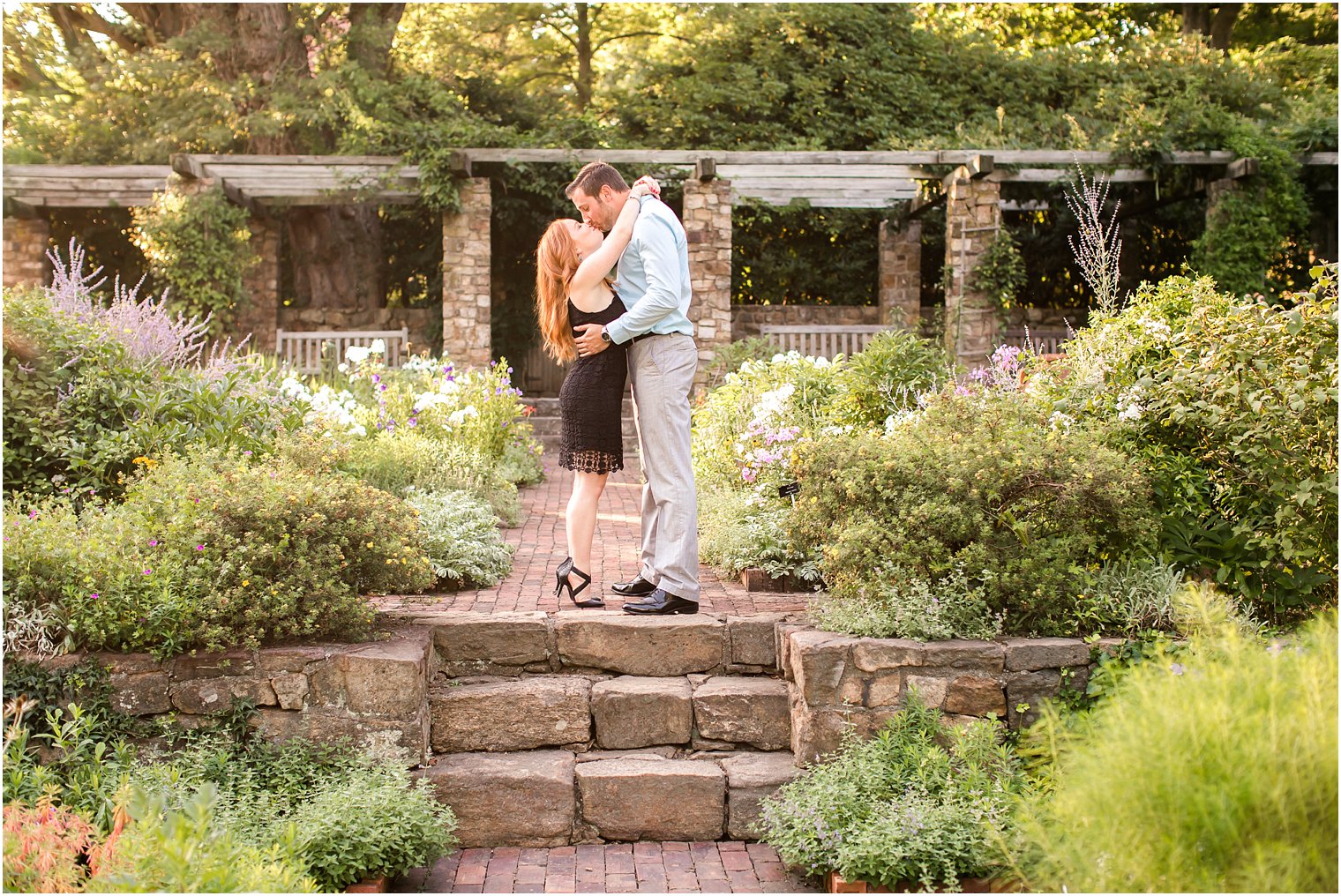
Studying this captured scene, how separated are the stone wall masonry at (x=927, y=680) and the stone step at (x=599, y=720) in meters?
0.34

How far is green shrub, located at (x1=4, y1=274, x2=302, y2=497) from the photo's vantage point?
4945 millimetres

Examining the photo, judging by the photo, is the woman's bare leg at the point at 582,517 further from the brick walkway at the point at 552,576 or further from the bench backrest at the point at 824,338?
the bench backrest at the point at 824,338

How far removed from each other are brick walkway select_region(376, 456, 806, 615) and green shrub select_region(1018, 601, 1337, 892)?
2187 millimetres

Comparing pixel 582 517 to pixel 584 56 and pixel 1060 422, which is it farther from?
pixel 584 56

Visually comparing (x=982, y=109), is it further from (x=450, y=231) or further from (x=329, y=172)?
(x=329, y=172)

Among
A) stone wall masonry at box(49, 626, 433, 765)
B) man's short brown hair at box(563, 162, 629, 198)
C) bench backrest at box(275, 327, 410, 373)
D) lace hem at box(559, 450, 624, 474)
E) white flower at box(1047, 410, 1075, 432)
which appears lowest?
stone wall masonry at box(49, 626, 433, 765)

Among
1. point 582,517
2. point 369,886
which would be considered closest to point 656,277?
point 582,517

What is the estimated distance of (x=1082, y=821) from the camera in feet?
7.92

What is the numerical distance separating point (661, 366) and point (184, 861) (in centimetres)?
256

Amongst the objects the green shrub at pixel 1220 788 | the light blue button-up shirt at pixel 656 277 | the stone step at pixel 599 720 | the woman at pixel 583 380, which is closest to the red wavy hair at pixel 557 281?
the woman at pixel 583 380

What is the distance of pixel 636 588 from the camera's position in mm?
4734

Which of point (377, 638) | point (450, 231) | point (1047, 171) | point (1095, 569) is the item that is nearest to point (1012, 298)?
point (1047, 171)

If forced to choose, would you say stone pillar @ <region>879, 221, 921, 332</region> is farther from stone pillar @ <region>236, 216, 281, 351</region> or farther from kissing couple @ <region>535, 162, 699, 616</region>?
kissing couple @ <region>535, 162, 699, 616</region>

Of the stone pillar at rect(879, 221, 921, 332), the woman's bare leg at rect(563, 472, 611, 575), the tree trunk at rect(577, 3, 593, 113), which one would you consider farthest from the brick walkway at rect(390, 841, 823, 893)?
the tree trunk at rect(577, 3, 593, 113)
